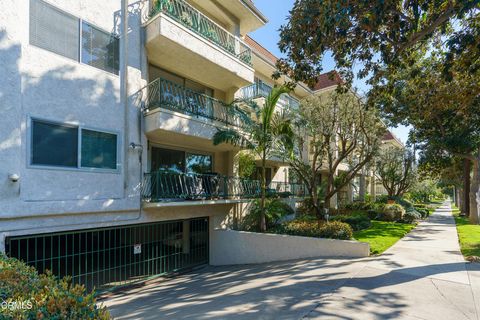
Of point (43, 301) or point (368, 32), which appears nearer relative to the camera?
point (43, 301)

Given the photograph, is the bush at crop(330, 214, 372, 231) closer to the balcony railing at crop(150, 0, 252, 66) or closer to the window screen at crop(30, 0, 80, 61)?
the balcony railing at crop(150, 0, 252, 66)

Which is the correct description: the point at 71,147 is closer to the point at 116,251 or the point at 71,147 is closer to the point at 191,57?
the point at 116,251

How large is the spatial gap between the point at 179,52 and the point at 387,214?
54.8ft

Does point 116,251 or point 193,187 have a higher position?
point 193,187

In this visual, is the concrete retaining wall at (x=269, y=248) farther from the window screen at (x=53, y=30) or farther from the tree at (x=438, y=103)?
the window screen at (x=53, y=30)

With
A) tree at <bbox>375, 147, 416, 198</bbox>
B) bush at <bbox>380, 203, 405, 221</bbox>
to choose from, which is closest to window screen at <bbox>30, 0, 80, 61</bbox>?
bush at <bbox>380, 203, 405, 221</bbox>

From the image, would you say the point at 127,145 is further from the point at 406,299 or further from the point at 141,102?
the point at 406,299

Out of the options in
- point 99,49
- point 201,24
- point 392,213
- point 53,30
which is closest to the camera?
point 53,30

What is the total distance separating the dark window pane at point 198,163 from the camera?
12227 mm

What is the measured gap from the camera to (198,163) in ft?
41.5

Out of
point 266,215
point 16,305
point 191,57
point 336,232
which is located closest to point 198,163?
point 266,215

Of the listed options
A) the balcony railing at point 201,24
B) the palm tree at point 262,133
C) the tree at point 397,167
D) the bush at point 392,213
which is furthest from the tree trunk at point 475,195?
the balcony railing at point 201,24

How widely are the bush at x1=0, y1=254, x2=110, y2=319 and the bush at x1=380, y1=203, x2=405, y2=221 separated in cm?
1955

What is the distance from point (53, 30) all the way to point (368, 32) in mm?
8756
